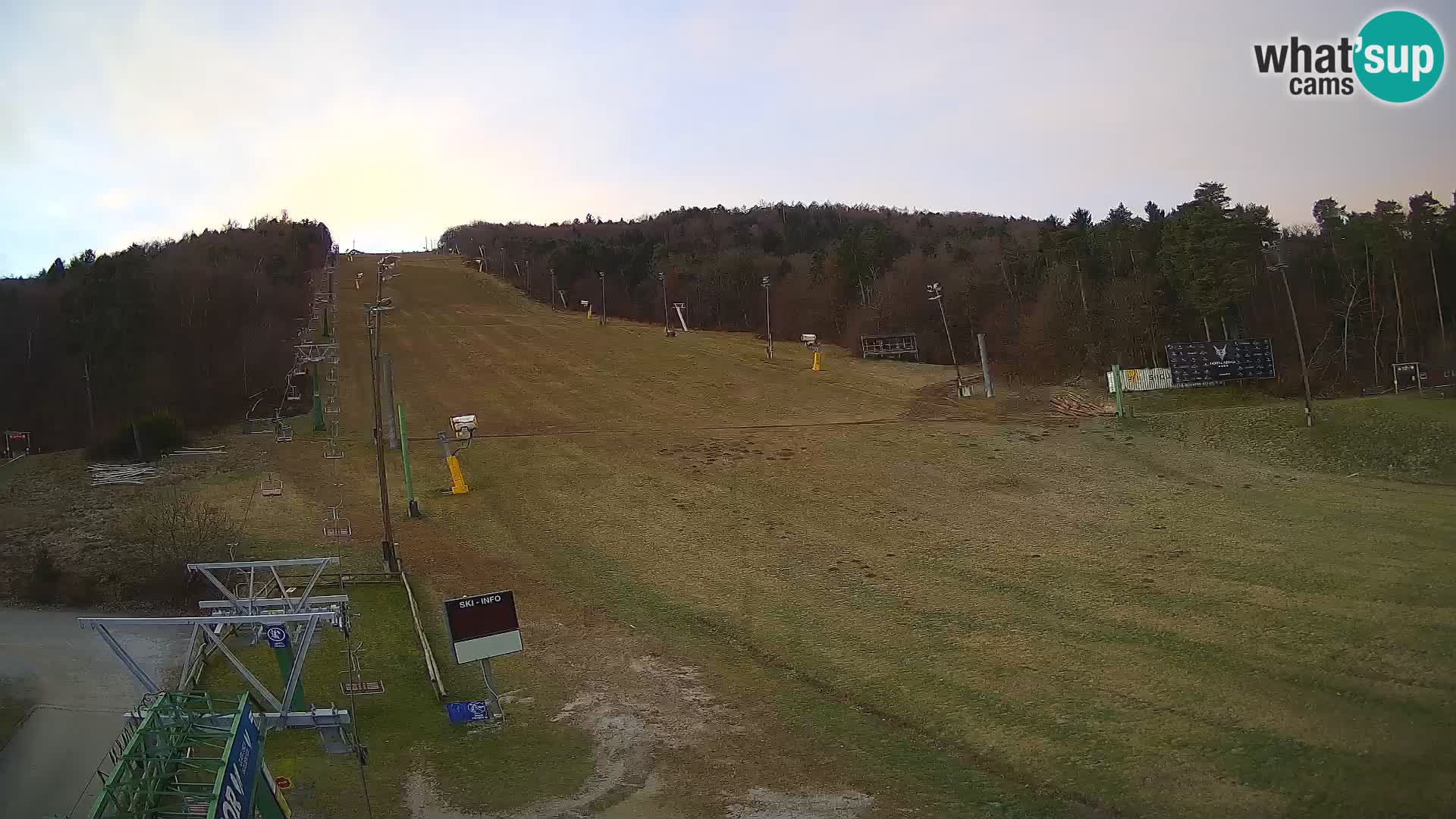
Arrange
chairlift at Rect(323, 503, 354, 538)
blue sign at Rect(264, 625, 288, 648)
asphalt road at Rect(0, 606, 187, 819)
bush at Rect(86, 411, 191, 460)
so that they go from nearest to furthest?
blue sign at Rect(264, 625, 288, 648) < asphalt road at Rect(0, 606, 187, 819) < chairlift at Rect(323, 503, 354, 538) < bush at Rect(86, 411, 191, 460)

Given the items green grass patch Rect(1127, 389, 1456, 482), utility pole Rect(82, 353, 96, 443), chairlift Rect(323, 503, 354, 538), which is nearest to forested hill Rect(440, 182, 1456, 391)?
green grass patch Rect(1127, 389, 1456, 482)

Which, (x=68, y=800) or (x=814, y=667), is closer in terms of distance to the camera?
(x=68, y=800)

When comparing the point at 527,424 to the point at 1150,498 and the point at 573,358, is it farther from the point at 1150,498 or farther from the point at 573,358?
the point at 1150,498

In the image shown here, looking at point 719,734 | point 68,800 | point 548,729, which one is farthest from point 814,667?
point 68,800

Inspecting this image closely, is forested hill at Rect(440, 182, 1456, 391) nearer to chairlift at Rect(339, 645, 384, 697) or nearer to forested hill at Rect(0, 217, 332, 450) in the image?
forested hill at Rect(0, 217, 332, 450)

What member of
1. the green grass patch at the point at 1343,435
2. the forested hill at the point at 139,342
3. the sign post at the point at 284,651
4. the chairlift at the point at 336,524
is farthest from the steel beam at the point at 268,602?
the forested hill at the point at 139,342

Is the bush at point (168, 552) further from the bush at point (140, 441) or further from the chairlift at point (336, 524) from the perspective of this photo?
the bush at point (140, 441)
